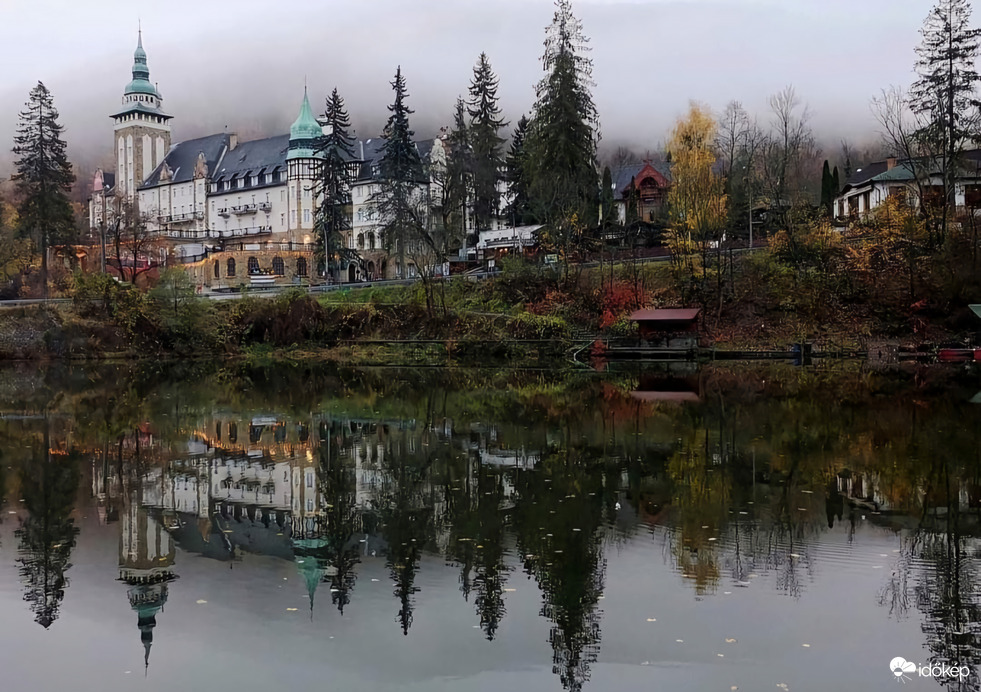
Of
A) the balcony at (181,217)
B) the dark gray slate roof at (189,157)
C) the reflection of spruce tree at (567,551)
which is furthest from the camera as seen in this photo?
the dark gray slate roof at (189,157)

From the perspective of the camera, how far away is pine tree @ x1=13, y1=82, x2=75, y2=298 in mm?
70188

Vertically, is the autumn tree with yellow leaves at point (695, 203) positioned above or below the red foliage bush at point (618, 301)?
above

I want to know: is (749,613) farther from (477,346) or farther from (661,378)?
(477,346)

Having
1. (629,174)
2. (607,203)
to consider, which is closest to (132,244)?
(607,203)

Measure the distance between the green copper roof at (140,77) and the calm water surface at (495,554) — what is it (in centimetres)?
10109

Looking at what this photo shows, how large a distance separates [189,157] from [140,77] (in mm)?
14766

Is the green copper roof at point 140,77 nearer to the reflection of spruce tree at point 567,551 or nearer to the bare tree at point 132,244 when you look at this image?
the bare tree at point 132,244

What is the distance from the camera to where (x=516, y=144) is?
263 feet

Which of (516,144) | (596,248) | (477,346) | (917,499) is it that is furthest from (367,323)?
(917,499)

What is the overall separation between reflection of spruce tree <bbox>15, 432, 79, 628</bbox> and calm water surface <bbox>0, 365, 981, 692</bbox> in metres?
0.05

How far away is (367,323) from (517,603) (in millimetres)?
48991

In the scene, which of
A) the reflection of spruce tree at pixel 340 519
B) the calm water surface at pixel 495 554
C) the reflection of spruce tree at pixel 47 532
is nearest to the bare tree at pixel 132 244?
the calm water surface at pixel 495 554

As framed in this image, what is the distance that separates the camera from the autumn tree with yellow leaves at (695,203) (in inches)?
2048

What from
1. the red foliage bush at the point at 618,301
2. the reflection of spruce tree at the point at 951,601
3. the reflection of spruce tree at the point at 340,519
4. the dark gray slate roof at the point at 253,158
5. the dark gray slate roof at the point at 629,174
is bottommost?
the reflection of spruce tree at the point at 951,601
